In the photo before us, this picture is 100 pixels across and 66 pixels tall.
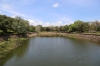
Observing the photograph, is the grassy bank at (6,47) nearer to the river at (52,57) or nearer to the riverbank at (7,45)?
the riverbank at (7,45)

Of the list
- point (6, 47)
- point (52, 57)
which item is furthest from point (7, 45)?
point (52, 57)

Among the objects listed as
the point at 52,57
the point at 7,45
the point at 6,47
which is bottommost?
the point at 52,57

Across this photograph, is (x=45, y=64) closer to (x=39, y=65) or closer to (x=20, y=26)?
(x=39, y=65)

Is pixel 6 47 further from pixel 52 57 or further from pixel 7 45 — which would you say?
pixel 52 57

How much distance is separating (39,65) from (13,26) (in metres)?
42.9

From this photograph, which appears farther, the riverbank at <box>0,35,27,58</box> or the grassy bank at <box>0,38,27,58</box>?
the riverbank at <box>0,35,27,58</box>

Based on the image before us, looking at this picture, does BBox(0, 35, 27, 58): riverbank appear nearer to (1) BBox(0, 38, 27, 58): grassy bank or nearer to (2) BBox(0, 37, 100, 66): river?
(1) BBox(0, 38, 27, 58): grassy bank

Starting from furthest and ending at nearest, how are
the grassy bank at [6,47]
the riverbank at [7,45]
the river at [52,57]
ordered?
1. the riverbank at [7,45]
2. the grassy bank at [6,47]
3. the river at [52,57]

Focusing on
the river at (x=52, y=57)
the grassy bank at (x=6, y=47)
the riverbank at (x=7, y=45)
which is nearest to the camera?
the river at (x=52, y=57)

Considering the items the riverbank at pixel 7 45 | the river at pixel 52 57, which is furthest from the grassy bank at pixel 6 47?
the river at pixel 52 57

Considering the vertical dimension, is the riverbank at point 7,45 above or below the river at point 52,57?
above

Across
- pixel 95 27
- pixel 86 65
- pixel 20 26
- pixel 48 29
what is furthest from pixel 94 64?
pixel 48 29

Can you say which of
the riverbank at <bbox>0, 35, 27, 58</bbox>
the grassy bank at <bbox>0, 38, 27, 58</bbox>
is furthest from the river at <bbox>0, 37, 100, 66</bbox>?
the riverbank at <bbox>0, 35, 27, 58</bbox>

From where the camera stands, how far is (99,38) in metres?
49.6
